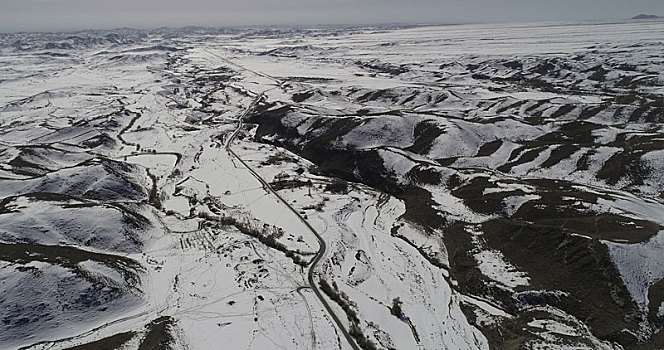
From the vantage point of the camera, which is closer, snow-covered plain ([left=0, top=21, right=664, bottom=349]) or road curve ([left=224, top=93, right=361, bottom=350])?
road curve ([left=224, top=93, right=361, bottom=350])

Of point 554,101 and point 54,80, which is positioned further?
point 54,80

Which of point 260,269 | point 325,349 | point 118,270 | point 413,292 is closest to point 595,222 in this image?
point 413,292

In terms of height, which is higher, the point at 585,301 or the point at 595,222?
the point at 595,222

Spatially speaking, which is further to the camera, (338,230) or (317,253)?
(338,230)

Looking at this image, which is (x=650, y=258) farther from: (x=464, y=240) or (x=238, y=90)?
(x=238, y=90)

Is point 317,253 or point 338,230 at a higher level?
point 338,230

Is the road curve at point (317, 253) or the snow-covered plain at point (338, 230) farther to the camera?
the snow-covered plain at point (338, 230)

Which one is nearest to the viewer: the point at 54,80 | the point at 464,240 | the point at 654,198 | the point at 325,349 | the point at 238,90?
the point at 325,349

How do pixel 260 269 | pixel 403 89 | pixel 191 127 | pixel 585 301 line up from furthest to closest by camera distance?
pixel 403 89 < pixel 191 127 < pixel 260 269 < pixel 585 301
